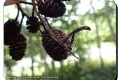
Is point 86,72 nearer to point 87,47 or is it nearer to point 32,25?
point 87,47

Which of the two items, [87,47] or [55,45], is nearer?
[55,45]

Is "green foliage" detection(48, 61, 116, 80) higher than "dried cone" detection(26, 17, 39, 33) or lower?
lower

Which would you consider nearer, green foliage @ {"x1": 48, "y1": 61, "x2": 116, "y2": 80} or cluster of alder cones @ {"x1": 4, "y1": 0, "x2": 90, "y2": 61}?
cluster of alder cones @ {"x1": 4, "y1": 0, "x2": 90, "y2": 61}

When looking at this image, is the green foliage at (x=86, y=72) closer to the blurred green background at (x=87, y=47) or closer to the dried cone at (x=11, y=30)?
the blurred green background at (x=87, y=47)

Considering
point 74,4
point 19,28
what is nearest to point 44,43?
point 19,28

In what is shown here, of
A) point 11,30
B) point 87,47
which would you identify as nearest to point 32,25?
point 11,30

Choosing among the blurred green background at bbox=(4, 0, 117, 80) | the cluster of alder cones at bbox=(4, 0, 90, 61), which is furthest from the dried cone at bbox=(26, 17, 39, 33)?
the blurred green background at bbox=(4, 0, 117, 80)

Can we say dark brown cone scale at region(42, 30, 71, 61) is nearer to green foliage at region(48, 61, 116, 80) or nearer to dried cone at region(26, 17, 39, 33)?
dried cone at region(26, 17, 39, 33)

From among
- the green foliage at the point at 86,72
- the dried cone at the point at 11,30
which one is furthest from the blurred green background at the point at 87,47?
the dried cone at the point at 11,30

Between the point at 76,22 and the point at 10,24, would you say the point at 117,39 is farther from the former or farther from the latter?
the point at 10,24
